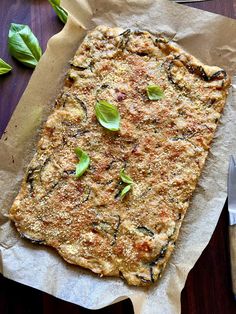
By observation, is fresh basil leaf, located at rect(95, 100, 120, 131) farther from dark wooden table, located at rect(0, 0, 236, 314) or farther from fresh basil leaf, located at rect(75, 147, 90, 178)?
dark wooden table, located at rect(0, 0, 236, 314)

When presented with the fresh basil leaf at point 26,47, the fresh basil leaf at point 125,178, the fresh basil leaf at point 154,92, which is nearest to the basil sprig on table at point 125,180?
the fresh basil leaf at point 125,178

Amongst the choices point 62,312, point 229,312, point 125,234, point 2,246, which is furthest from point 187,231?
point 2,246

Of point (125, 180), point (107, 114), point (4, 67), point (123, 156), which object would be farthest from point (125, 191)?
point (4, 67)

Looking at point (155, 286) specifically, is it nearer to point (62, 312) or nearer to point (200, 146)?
point (62, 312)

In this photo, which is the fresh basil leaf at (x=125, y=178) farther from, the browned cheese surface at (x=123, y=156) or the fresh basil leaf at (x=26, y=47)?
the fresh basil leaf at (x=26, y=47)

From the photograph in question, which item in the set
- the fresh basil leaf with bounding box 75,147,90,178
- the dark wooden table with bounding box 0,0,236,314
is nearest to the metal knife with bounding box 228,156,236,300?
the dark wooden table with bounding box 0,0,236,314

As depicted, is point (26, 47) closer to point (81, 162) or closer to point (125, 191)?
point (81, 162)
